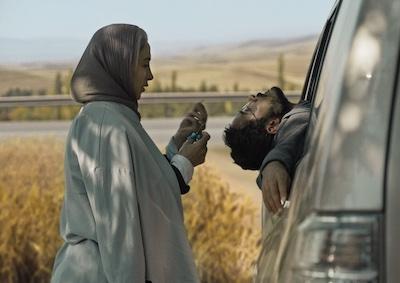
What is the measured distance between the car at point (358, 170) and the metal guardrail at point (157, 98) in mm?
7258

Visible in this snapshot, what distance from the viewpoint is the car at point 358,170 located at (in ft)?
7.66

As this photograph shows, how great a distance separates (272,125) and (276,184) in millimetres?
798

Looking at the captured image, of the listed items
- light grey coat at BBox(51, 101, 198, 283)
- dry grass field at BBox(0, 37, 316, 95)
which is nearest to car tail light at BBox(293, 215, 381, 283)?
light grey coat at BBox(51, 101, 198, 283)

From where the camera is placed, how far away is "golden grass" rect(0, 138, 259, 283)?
29.1 feet

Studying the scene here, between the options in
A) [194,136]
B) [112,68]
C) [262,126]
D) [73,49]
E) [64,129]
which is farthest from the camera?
[73,49]

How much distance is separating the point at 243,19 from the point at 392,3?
7562 millimetres

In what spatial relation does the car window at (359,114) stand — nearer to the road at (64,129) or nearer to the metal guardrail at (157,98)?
the road at (64,129)

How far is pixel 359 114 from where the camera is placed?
2371 millimetres

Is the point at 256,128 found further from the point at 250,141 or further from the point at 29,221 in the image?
the point at 29,221

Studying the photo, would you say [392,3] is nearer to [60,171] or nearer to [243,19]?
[60,171]

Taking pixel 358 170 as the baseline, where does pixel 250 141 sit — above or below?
below

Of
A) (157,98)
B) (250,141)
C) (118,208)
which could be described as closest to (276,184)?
(250,141)

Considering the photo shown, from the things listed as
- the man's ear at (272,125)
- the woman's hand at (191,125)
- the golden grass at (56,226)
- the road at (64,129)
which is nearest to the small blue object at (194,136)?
the woman's hand at (191,125)

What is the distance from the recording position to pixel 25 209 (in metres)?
8.91
